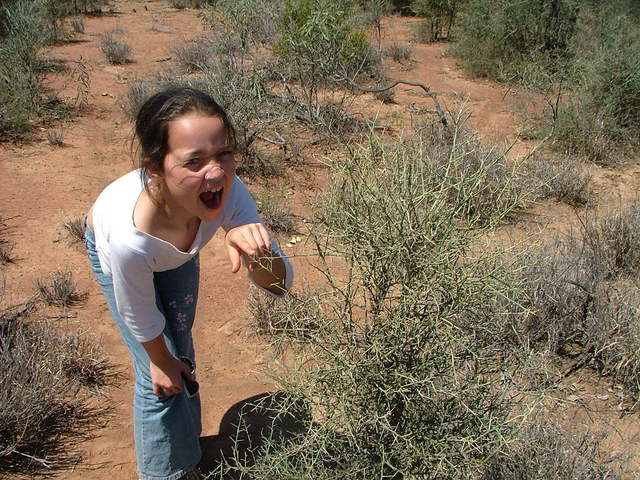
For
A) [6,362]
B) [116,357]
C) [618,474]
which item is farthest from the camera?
[116,357]

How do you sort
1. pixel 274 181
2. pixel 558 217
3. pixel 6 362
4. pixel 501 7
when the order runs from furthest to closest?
pixel 501 7, pixel 274 181, pixel 558 217, pixel 6 362

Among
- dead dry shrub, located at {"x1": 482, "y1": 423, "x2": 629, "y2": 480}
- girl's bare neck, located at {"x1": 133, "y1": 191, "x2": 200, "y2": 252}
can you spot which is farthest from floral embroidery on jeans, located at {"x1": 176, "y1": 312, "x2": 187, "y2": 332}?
dead dry shrub, located at {"x1": 482, "y1": 423, "x2": 629, "y2": 480}

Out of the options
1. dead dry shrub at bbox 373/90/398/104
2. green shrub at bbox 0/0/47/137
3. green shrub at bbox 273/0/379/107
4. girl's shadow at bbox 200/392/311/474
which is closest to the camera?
girl's shadow at bbox 200/392/311/474

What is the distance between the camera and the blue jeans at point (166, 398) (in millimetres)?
2029

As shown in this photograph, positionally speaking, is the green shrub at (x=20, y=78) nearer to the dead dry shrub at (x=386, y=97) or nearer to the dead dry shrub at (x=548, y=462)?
the dead dry shrub at (x=386, y=97)

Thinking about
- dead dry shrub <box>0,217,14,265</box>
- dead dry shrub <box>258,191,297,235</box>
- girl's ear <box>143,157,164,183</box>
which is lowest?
dead dry shrub <box>258,191,297,235</box>

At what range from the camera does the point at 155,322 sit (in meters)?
1.85

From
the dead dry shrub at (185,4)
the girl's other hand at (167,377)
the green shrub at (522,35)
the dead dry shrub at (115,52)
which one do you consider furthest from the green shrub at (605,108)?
the dead dry shrub at (185,4)

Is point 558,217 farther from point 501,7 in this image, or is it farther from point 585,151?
point 501,7

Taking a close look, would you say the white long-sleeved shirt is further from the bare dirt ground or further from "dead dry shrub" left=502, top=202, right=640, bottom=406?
"dead dry shrub" left=502, top=202, right=640, bottom=406

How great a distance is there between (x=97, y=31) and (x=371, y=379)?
10.4m

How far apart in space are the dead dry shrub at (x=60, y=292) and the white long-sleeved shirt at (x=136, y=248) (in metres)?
1.57

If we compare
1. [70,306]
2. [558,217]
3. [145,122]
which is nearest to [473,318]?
[145,122]

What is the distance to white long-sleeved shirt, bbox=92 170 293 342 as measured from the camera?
1723 mm
